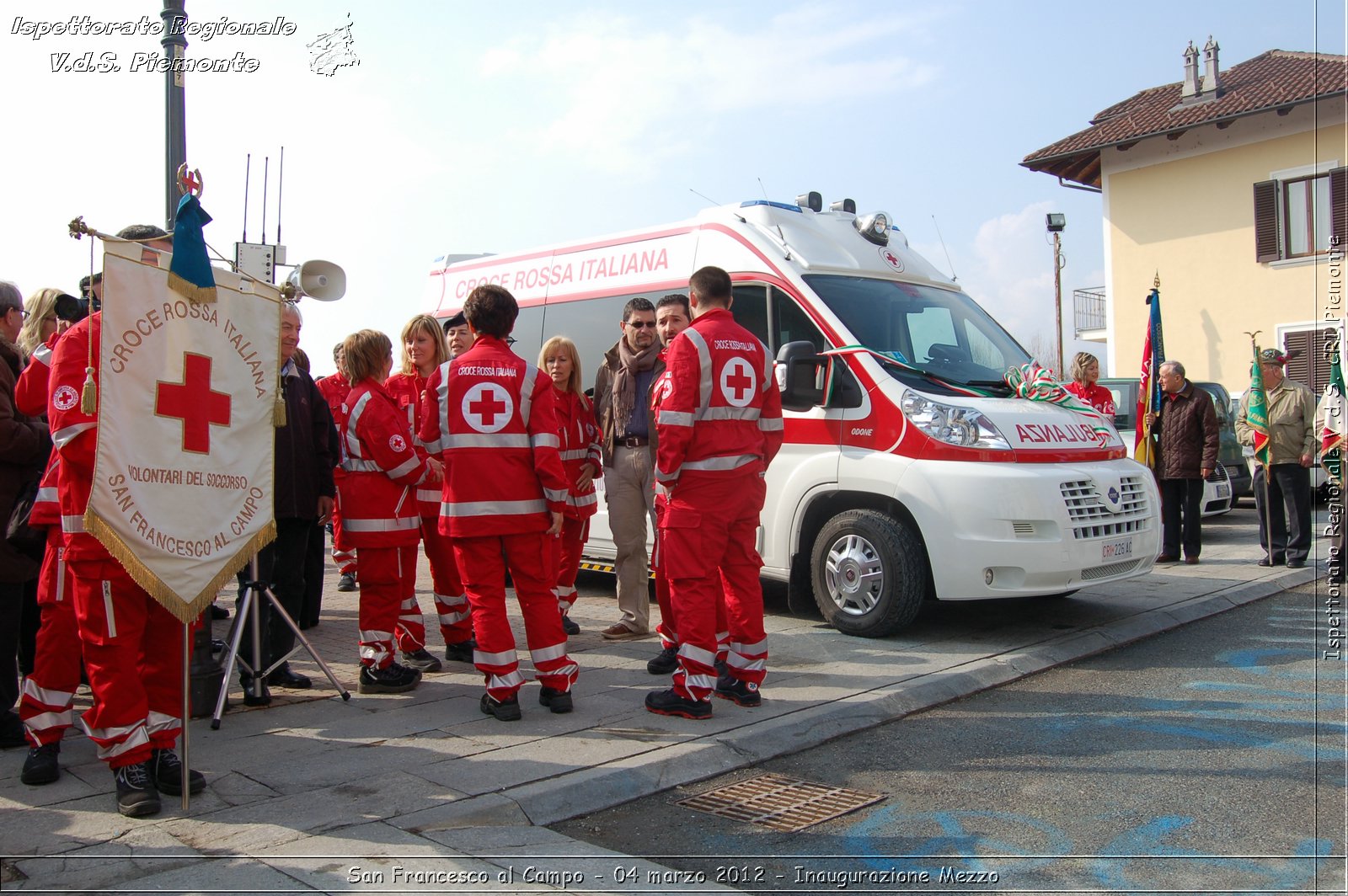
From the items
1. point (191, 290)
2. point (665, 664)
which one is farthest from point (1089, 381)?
point (191, 290)

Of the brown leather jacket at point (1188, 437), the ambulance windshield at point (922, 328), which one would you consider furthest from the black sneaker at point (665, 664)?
the brown leather jacket at point (1188, 437)

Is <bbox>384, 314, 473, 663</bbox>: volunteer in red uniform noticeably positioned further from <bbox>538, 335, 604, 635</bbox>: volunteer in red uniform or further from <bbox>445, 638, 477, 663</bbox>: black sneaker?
<bbox>538, 335, 604, 635</bbox>: volunteer in red uniform

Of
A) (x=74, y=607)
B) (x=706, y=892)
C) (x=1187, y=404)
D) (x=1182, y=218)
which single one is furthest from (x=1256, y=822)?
(x=1182, y=218)

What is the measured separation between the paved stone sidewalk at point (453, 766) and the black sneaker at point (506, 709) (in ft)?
0.19

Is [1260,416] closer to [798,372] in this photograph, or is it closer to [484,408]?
[798,372]

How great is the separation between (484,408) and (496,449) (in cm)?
20

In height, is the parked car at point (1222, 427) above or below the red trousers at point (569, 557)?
above

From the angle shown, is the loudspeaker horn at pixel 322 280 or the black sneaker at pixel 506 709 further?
the loudspeaker horn at pixel 322 280

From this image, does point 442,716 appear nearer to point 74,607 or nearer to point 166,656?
point 166,656

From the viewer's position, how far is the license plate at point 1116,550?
22.1 ft

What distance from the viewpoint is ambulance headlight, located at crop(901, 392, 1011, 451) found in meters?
6.55

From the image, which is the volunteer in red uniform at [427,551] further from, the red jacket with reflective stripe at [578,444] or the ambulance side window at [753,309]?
the ambulance side window at [753,309]

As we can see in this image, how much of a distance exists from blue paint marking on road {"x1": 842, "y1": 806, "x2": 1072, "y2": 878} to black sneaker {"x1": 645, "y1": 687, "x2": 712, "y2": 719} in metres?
1.22

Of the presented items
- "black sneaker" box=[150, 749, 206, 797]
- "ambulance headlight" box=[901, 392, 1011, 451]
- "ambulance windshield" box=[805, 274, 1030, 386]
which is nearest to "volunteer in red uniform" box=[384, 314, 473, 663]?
"black sneaker" box=[150, 749, 206, 797]
